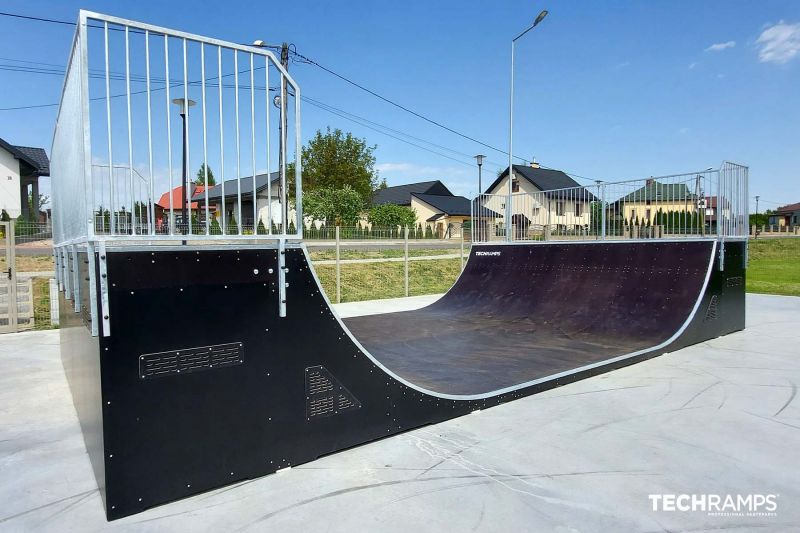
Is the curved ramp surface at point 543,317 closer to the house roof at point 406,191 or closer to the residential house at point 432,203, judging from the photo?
the residential house at point 432,203

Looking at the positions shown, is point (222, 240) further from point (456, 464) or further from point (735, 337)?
point (735, 337)

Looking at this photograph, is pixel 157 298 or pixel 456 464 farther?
pixel 456 464

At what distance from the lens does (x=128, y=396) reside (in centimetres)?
259

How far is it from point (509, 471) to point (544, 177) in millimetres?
48917

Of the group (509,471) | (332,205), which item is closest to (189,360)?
(509,471)

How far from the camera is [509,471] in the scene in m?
3.12

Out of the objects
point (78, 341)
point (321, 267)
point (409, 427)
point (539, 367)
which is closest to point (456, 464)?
point (409, 427)

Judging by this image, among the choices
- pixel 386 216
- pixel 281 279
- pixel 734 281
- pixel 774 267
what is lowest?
pixel 774 267

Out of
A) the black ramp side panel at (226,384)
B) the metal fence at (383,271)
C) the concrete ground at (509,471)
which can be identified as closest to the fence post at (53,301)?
the concrete ground at (509,471)

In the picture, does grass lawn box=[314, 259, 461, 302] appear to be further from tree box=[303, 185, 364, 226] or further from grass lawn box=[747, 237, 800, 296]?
tree box=[303, 185, 364, 226]

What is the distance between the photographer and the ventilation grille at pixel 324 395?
10.5ft

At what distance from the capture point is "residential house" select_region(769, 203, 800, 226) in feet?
228

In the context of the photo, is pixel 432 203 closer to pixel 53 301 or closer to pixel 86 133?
pixel 53 301

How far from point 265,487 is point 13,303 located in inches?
302
